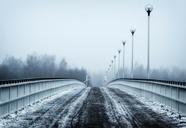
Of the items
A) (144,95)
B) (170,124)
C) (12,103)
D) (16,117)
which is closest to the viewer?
(170,124)

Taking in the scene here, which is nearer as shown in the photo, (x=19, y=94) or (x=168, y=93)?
(x=19, y=94)

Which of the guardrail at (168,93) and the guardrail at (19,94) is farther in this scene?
the guardrail at (168,93)

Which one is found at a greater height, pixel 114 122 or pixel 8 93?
pixel 8 93

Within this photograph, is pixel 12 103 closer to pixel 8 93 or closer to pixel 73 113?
pixel 8 93

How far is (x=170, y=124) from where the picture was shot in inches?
555

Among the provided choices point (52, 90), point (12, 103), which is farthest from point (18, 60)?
point (12, 103)

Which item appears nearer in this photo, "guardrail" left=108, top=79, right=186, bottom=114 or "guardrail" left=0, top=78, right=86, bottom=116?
"guardrail" left=0, top=78, right=86, bottom=116

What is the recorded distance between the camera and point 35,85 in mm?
23703

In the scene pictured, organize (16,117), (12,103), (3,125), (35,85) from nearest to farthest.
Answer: (3,125), (16,117), (12,103), (35,85)

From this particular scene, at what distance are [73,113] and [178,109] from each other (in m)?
5.20

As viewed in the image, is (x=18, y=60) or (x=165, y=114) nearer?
(x=165, y=114)

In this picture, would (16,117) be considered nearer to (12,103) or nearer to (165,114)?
(12,103)

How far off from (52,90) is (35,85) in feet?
28.7

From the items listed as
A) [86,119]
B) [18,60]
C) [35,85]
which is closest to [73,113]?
[86,119]
